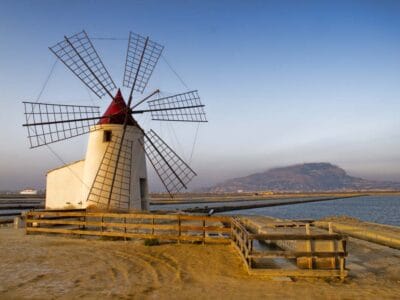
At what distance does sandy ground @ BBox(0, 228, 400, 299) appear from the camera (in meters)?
7.77

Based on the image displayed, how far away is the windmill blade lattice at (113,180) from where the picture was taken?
22297mm

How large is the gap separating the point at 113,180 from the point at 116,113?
4399 mm

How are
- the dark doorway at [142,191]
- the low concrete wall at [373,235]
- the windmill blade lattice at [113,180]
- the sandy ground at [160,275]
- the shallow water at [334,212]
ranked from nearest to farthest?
the sandy ground at [160,275], the low concrete wall at [373,235], the windmill blade lattice at [113,180], the dark doorway at [142,191], the shallow water at [334,212]

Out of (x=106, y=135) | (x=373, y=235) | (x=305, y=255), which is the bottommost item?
(x=373, y=235)

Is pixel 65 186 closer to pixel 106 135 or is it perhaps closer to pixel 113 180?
pixel 106 135

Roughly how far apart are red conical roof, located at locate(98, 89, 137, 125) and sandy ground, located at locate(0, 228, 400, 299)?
35.5 feet

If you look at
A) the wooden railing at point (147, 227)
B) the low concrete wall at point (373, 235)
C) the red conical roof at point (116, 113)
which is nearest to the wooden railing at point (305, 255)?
→ the wooden railing at point (147, 227)

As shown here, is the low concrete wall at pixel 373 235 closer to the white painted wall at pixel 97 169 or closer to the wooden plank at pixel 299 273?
the wooden plank at pixel 299 273

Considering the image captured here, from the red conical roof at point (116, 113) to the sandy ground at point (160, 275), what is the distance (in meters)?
10.8

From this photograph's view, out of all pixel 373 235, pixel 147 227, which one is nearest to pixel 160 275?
pixel 147 227

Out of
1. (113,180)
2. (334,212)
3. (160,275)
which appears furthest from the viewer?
(334,212)

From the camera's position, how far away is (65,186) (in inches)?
1030

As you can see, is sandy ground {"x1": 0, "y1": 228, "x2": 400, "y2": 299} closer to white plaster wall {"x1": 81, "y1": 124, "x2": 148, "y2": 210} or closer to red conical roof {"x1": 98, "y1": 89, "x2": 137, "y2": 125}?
white plaster wall {"x1": 81, "y1": 124, "x2": 148, "y2": 210}

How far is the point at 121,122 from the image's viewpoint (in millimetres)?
23500
